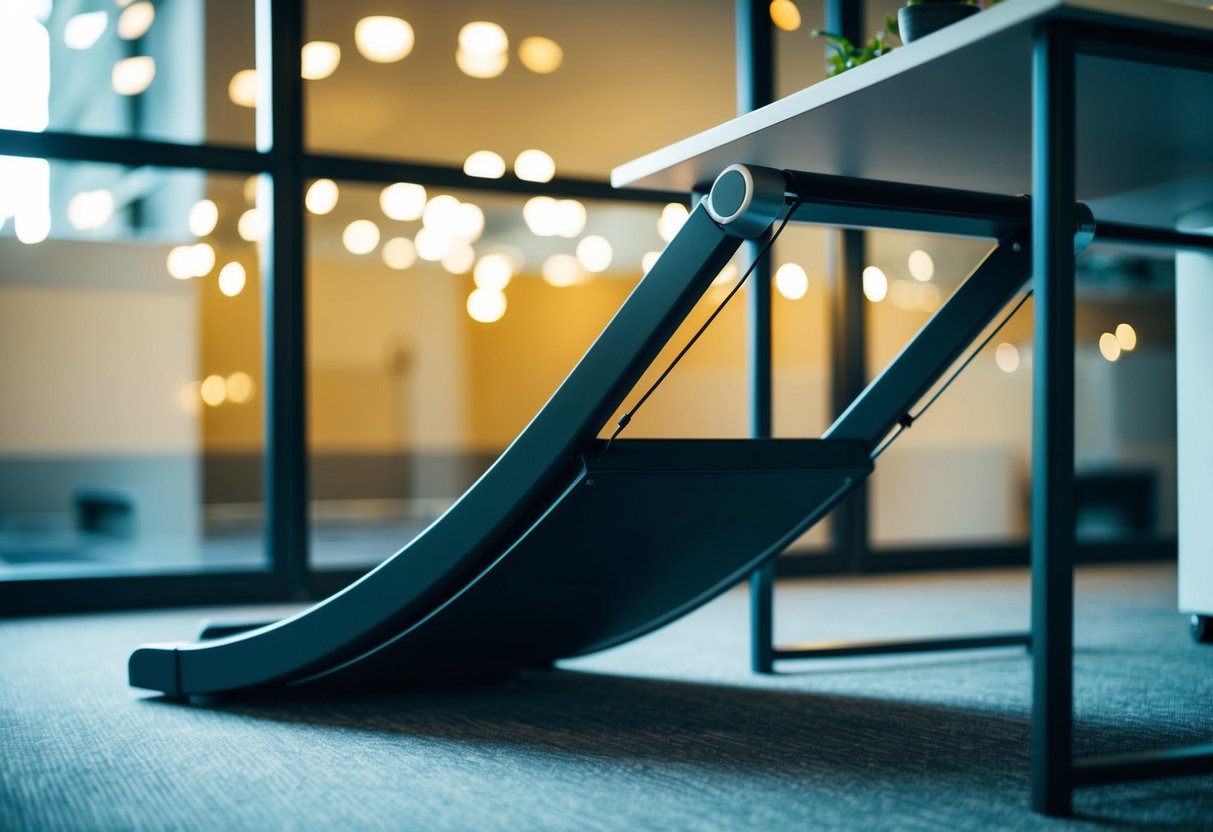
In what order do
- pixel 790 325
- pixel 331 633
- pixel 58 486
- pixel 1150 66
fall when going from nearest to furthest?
pixel 1150 66 → pixel 331 633 → pixel 790 325 → pixel 58 486

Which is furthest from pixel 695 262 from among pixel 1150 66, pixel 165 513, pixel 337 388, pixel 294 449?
pixel 337 388

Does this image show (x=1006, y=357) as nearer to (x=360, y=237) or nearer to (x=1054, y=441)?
(x=360, y=237)

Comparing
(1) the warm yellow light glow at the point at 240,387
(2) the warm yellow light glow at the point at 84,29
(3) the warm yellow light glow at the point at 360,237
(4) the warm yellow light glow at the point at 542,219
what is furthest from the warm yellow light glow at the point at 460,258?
(2) the warm yellow light glow at the point at 84,29

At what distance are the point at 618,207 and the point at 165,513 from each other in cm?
199

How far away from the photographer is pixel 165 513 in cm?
457

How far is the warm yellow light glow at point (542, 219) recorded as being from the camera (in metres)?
4.29

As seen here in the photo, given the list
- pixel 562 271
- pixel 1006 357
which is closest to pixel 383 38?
pixel 562 271

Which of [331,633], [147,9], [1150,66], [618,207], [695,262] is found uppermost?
[147,9]

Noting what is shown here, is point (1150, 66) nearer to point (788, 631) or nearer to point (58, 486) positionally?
point (788, 631)

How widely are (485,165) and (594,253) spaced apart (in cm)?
82

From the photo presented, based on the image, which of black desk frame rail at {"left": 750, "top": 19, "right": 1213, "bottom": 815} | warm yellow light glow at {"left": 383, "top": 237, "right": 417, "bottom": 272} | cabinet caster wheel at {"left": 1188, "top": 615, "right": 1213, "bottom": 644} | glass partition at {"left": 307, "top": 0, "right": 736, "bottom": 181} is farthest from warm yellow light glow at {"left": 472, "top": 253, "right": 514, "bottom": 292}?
black desk frame rail at {"left": 750, "top": 19, "right": 1213, "bottom": 815}

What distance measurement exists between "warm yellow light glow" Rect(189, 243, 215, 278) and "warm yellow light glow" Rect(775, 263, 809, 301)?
73.8 inches

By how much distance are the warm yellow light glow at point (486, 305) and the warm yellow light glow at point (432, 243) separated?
38 cm

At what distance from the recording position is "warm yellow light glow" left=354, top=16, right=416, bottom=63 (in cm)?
379
